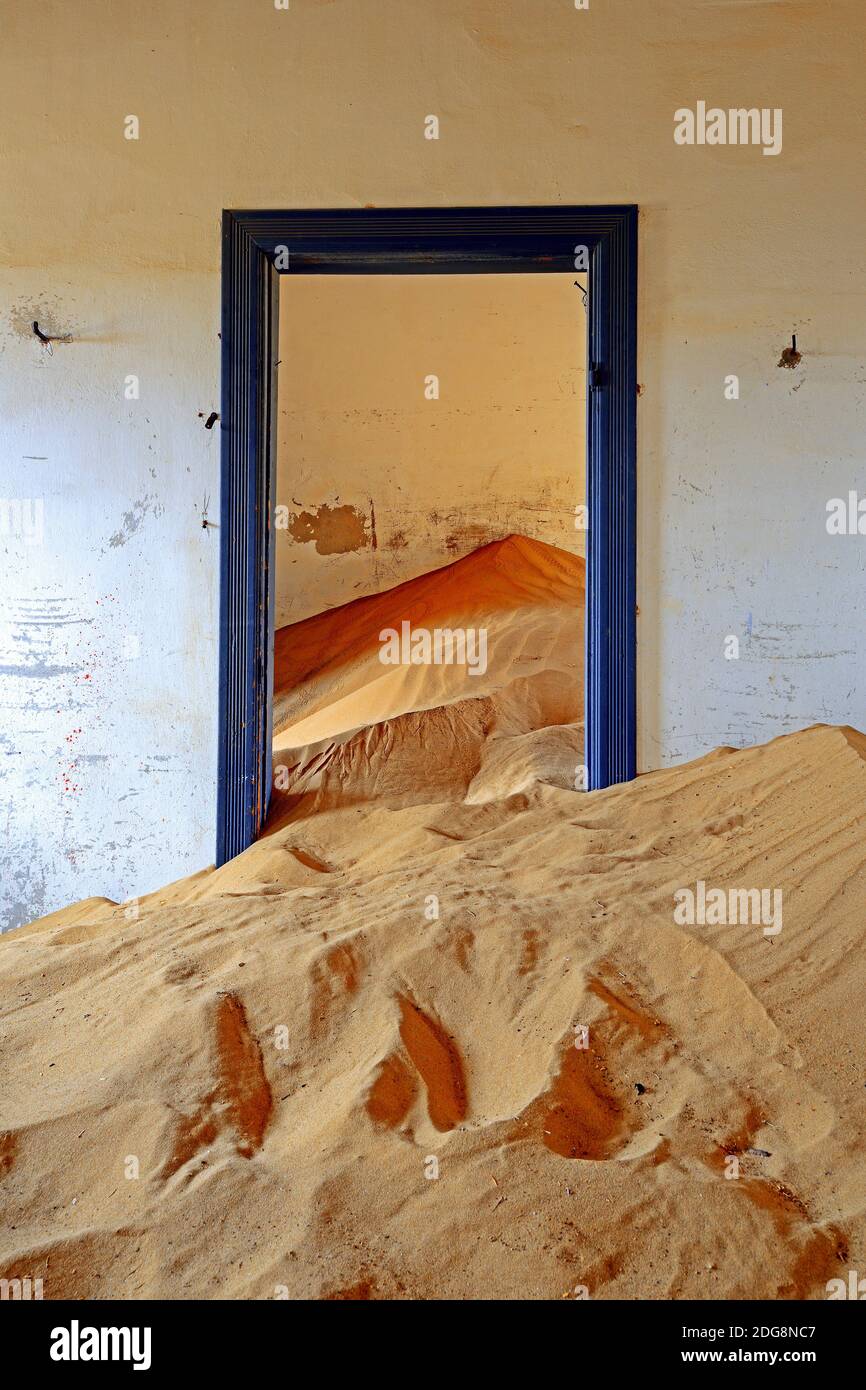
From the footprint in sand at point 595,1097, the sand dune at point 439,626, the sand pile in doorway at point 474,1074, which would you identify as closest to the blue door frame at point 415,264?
the sand pile in doorway at point 474,1074

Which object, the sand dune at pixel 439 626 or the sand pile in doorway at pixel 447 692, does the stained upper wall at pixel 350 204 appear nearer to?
the sand pile in doorway at pixel 447 692

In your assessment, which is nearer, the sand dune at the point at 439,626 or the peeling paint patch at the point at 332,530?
the sand dune at the point at 439,626

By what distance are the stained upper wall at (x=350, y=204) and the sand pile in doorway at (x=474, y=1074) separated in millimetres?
951

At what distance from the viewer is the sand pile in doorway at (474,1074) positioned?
76.7 inches

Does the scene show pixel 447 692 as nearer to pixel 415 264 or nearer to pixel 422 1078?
pixel 415 264

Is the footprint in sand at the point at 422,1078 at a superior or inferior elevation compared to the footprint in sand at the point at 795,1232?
superior

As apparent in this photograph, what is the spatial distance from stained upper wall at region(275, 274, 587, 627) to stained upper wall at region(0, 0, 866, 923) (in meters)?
3.31

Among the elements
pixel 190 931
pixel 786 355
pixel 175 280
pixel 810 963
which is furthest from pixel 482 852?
pixel 175 280

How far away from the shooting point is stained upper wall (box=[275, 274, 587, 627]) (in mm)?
7895

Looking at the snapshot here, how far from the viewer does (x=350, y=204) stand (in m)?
4.54

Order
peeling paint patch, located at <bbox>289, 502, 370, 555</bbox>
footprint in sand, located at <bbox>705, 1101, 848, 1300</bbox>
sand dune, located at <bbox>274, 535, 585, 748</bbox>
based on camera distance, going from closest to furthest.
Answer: footprint in sand, located at <bbox>705, 1101, 848, 1300</bbox> < sand dune, located at <bbox>274, 535, 585, 748</bbox> < peeling paint patch, located at <bbox>289, 502, 370, 555</bbox>

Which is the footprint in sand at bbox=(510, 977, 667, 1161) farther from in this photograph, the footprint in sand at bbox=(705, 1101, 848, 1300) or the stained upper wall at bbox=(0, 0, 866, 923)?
the stained upper wall at bbox=(0, 0, 866, 923)

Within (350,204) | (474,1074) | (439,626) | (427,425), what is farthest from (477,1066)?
(427,425)

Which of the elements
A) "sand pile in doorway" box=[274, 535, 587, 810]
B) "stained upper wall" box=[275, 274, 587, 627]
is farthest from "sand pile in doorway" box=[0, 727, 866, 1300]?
"stained upper wall" box=[275, 274, 587, 627]
